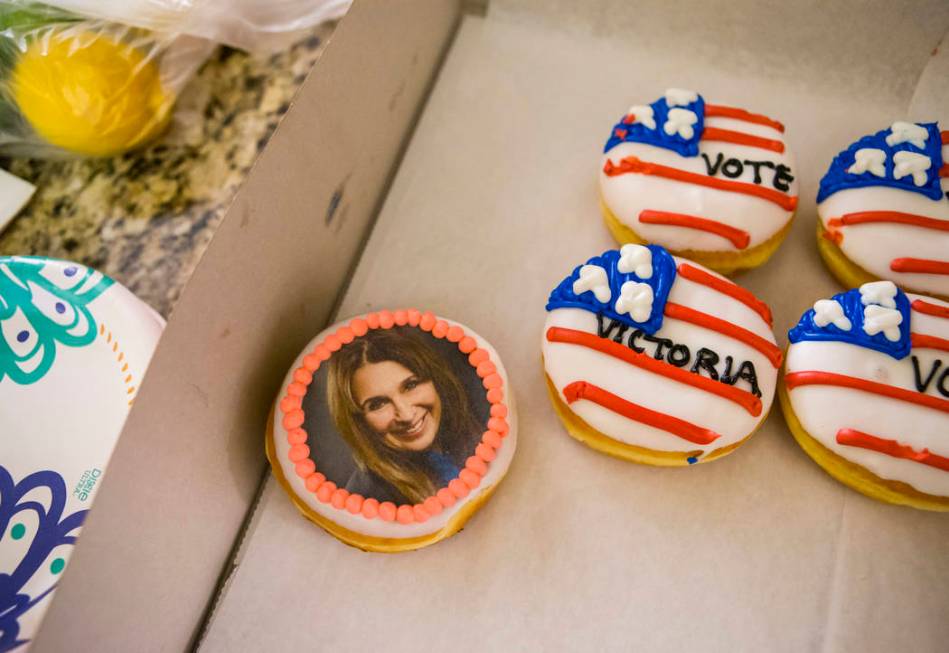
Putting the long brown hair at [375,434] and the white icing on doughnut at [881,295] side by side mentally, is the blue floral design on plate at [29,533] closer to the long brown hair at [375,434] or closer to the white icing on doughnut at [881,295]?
the long brown hair at [375,434]

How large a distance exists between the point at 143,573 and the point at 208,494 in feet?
0.45

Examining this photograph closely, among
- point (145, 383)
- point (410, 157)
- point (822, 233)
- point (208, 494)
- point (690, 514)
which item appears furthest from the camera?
point (410, 157)

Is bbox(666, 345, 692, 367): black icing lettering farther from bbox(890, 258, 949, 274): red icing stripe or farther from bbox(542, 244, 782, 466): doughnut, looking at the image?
bbox(890, 258, 949, 274): red icing stripe

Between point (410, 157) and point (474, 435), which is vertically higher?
point (410, 157)

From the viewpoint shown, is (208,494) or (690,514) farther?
(690,514)

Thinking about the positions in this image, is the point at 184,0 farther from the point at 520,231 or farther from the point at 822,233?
the point at 822,233

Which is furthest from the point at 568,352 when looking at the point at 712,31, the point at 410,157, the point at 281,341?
the point at 712,31

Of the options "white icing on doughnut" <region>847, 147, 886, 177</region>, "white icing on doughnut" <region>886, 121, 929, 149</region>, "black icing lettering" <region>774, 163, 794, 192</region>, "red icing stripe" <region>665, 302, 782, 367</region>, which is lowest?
"red icing stripe" <region>665, 302, 782, 367</region>

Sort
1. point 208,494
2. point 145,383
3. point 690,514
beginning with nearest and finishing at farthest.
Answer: point 145,383
point 208,494
point 690,514

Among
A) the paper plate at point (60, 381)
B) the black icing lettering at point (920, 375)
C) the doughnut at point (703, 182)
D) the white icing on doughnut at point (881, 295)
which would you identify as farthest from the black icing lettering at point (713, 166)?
the paper plate at point (60, 381)

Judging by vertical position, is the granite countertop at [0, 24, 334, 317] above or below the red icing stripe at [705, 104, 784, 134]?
below

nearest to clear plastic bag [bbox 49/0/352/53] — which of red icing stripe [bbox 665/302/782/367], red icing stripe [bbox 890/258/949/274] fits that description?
red icing stripe [bbox 665/302/782/367]

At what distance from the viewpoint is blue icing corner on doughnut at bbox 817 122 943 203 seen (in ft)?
3.60

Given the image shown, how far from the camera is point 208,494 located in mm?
939
